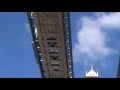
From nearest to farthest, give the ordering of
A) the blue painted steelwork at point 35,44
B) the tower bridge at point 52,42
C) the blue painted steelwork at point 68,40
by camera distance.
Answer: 1. the blue painted steelwork at point 68,40
2. the tower bridge at point 52,42
3. the blue painted steelwork at point 35,44

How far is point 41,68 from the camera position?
39.1m

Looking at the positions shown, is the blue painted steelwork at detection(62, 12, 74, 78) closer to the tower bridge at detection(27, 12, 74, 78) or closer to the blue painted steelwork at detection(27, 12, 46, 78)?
the tower bridge at detection(27, 12, 74, 78)

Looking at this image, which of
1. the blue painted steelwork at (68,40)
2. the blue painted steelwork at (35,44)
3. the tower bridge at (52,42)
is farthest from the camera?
the blue painted steelwork at (35,44)

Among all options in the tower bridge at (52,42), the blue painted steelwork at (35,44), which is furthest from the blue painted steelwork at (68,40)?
the blue painted steelwork at (35,44)

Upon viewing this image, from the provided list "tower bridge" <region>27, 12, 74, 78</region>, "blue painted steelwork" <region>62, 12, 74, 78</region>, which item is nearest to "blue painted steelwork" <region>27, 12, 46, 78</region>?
"tower bridge" <region>27, 12, 74, 78</region>

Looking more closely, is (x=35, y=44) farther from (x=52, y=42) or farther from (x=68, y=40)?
(x=68, y=40)

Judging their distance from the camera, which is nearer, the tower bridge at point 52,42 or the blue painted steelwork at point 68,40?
the blue painted steelwork at point 68,40

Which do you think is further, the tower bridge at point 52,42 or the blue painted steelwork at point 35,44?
the blue painted steelwork at point 35,44

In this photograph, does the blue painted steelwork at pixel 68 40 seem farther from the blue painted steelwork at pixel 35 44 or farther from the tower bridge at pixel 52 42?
the blue painted steelwork at pixel 35 44
